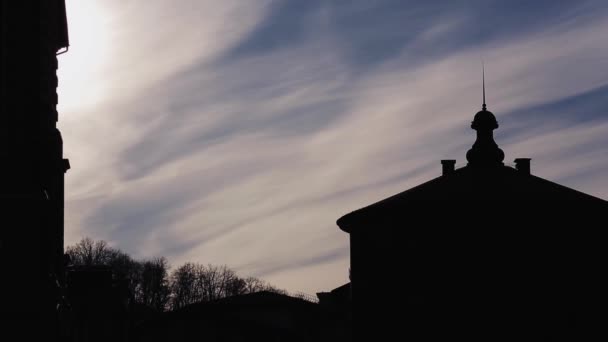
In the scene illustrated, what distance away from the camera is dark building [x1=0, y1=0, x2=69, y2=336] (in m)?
10.9

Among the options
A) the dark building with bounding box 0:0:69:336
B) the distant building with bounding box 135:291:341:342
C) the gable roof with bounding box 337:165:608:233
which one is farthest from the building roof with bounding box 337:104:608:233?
the distant building with bounding box 135:291:341:342

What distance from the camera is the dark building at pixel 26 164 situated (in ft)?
35.8

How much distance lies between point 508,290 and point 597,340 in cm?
265

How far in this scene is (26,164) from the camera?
39.9ft

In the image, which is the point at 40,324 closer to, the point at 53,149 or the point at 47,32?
the point at 53,149

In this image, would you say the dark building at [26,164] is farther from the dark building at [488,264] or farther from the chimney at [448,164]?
the chimney at [448,164]

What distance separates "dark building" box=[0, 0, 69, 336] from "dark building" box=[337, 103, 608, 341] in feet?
42.9

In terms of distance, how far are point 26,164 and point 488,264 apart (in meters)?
16.3

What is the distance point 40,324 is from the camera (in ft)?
41.7

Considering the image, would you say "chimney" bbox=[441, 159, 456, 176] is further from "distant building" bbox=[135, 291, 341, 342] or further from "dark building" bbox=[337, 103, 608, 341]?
"distant building" bbox=[135, 291, 341, 342]

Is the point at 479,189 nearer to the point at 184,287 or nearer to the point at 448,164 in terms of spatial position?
the point at 448,164

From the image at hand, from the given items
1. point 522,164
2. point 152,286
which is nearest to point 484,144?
point 522,164

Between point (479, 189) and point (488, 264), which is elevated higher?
point (479, 189)

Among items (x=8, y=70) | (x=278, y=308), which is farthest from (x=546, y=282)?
(x=278, y=308)
